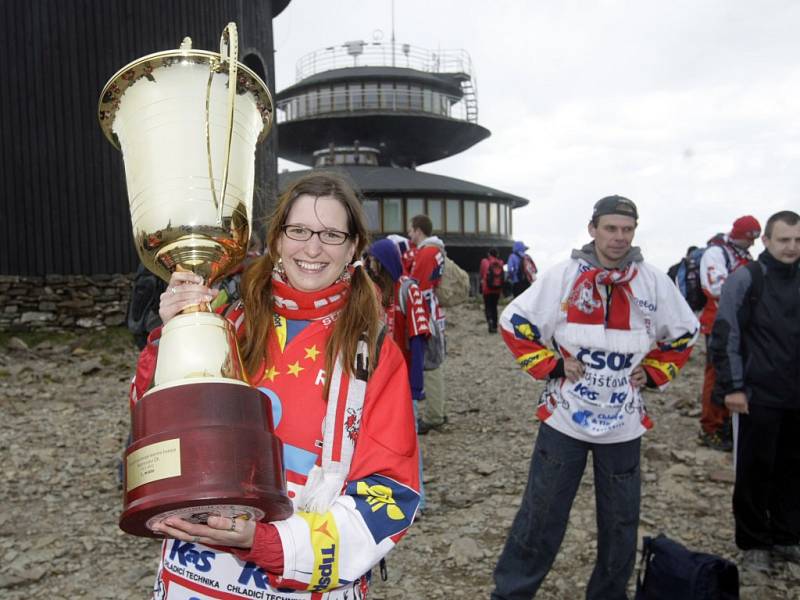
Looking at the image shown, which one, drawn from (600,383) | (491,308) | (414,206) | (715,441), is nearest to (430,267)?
(715,441)

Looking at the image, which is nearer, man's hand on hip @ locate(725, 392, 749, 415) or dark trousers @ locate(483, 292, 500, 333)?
man's hand on hip @ locate(725, 392, 749, 415)

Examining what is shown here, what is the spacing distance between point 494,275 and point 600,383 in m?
11.7

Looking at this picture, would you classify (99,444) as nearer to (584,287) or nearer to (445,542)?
(445,542)

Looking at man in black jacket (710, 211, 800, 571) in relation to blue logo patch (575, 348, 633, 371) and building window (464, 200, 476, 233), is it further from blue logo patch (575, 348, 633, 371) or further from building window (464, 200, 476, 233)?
building window (464, 200, 476, 233)

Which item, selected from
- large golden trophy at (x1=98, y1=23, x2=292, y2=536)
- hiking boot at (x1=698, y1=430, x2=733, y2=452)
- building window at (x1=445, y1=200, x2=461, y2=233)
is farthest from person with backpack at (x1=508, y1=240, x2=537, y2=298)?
large golden trophy at (x1=98, y1=23, x2=292, y2=536)

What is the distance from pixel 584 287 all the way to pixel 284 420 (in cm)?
216

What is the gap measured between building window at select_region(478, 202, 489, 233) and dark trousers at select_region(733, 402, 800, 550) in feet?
80.1

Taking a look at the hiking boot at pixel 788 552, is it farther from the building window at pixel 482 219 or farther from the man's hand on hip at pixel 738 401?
the building window at pixel 482 219

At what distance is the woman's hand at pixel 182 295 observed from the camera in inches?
73.3

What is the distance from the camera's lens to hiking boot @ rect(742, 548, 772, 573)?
4.31 meters

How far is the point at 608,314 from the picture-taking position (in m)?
3.56

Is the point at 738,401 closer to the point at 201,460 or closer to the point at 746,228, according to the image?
the point at 746,228

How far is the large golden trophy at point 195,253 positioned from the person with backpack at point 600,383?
2.01 metres

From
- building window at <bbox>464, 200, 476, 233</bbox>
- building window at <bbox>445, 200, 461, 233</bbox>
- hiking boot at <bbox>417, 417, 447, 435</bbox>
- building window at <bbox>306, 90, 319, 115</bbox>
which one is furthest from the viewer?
building window at <bbox>306, 90, 319, 115</bbox>
